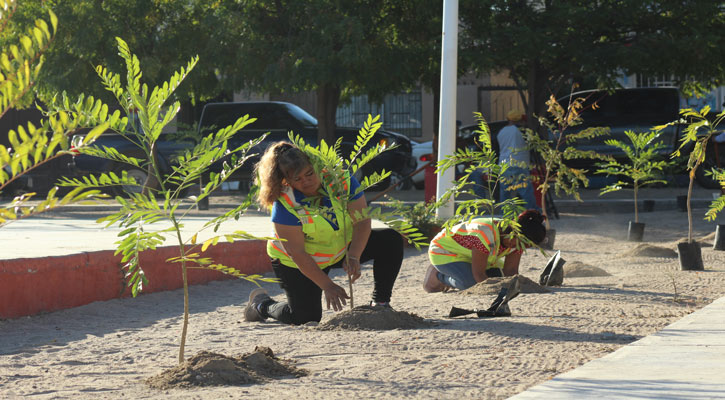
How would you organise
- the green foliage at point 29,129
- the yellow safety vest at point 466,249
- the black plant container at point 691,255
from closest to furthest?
the green foliage at point 29,129 < the yellow safety vest at point 466,249 < the black plant container at point 691,255

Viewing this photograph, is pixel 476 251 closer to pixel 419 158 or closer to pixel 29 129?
pixel 29 129

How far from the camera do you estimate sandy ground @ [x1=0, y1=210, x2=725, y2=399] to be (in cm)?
423

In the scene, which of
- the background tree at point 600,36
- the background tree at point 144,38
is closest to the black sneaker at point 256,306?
the background tree at point 600,36

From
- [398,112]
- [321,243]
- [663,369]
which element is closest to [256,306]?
[321,243]

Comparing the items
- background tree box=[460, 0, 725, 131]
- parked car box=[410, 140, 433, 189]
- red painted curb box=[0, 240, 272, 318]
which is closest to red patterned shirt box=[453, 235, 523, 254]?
red painted curb box=[0, 240, 272, 318]

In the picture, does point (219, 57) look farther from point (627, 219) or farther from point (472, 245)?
point (472, 245)

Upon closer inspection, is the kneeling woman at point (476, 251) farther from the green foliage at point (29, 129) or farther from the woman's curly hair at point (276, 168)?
the green foliage at point (29, 129)

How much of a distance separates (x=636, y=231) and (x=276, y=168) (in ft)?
21.5

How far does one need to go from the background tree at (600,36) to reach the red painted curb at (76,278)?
9.08m

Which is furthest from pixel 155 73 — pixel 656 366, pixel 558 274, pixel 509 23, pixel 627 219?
pixel 656 366

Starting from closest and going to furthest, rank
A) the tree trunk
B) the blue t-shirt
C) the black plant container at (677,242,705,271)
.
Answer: the blue t-shirt, the black plant container at (677,242,705,271), the tree trunk

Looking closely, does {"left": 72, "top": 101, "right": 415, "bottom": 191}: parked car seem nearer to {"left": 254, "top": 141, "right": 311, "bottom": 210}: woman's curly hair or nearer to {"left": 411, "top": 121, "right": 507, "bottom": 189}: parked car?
{"left": 411, "top": 121, "right": 507, "bottom": 189}: parked car

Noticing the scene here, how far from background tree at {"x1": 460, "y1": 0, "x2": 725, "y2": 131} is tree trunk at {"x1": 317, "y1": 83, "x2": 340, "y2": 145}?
272 cm

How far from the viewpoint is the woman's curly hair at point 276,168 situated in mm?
5508
